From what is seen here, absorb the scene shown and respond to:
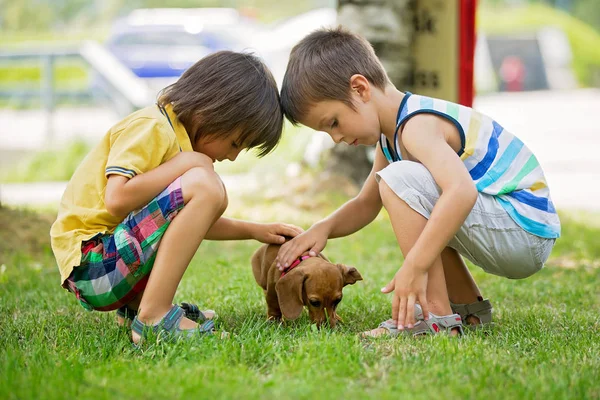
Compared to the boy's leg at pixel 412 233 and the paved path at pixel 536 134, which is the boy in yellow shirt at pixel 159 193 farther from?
the paved path at pixel 536 134

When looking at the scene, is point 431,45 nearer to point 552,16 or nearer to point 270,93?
point 270,93

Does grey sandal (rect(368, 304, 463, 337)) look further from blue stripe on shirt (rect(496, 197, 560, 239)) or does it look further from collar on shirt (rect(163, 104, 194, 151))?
collar on shirt (rect(163, 104, 194, 151))

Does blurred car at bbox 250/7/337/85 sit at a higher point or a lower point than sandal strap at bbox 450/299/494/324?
lower

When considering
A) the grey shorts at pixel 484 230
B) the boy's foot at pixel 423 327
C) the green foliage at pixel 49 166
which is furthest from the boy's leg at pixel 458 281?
the green foliage at pixel 49 166

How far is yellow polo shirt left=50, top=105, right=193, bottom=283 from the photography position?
8.93ft

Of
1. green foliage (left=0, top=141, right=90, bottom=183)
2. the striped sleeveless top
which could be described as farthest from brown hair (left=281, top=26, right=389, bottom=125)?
green foliage (left=0, top=141, right=90, bottom=183)

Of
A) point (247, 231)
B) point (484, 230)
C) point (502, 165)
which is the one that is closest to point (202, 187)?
point (247, 231)

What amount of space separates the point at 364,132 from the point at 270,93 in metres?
0.40

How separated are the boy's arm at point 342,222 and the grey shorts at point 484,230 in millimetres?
345

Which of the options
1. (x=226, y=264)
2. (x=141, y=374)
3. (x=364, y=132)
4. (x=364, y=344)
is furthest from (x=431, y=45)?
(x=141, y=374)

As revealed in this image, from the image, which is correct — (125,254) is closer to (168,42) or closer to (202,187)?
(202,187)

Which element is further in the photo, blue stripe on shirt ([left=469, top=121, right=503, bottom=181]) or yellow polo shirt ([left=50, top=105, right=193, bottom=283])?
blue stripe on shirt ([left=469, top=121, right=503, bottom=181])

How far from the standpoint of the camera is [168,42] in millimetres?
17031

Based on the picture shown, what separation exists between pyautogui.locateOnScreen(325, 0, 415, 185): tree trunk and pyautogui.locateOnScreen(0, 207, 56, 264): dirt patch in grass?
264 cm
